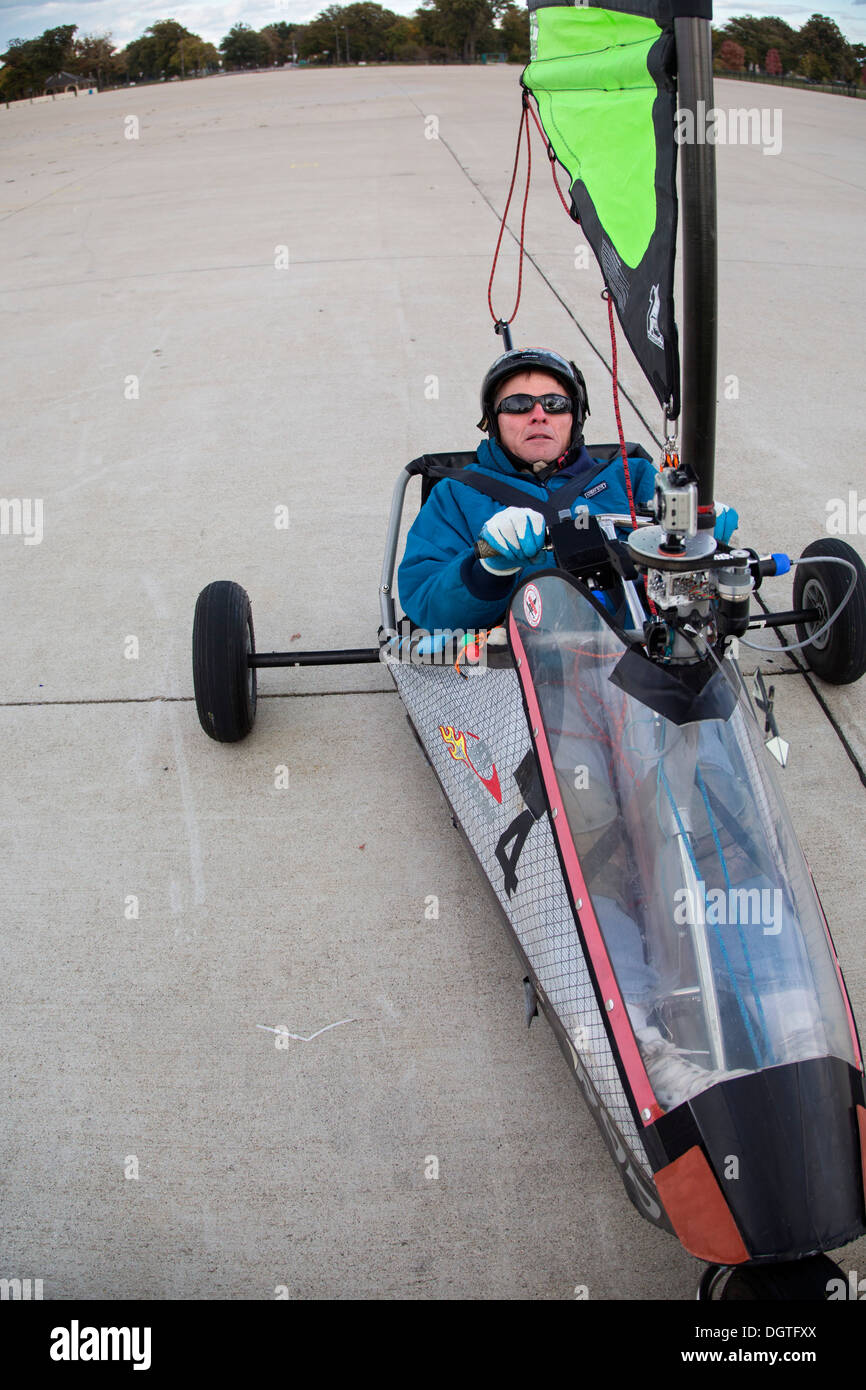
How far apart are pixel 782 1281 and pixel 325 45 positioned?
10332 centimetres

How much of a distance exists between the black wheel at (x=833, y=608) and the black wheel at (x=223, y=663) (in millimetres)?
1865

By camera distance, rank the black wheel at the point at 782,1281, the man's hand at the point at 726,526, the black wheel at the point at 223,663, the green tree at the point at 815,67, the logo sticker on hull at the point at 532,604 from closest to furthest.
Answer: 1. the black wheel at the point at 782,1281
2. the logo sticker on hull at the point at 532,604
3. the man's hand at the point at 726,526
4. the black wheel at the point at 223,663
5. the green tree at the point at 815,67

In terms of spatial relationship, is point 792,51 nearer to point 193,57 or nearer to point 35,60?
point 35,60

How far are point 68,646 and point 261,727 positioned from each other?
106 cm

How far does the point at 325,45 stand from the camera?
8912 centimetres

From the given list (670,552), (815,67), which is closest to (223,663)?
(670,552)

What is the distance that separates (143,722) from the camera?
3.89 meters

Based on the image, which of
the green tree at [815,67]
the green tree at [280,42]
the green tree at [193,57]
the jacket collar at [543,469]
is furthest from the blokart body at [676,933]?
the green tree at [280,42]

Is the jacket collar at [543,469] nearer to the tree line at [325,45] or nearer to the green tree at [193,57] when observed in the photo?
the tree line at [325,45]

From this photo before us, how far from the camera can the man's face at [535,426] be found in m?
3.28

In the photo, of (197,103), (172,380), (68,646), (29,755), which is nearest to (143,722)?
(29,755)

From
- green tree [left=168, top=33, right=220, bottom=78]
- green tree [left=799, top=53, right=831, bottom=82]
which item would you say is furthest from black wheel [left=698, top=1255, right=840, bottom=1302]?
green tree [left=168, top=33, right=220, bottom=78]

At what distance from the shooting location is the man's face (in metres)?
3.28
